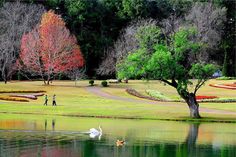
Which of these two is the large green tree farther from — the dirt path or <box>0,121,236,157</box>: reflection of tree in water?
<box>0,121,236,157</box>: reflection of tree in water

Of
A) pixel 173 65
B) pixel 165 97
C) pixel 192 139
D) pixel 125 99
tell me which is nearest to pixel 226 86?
pixel 165 97

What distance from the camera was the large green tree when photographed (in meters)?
48.8

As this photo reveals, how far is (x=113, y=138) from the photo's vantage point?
1421 inches

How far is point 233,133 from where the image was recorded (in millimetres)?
40688

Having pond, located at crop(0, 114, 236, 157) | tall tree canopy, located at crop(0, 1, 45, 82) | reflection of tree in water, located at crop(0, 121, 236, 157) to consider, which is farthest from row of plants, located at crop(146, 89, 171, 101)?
reflection of tree in water, located at crop(0, 121, 236, 157)

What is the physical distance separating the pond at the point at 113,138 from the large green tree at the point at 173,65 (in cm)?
360

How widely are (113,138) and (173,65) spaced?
573 inches

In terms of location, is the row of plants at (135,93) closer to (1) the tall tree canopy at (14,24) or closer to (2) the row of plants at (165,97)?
(2) the row of plants at (165,97)

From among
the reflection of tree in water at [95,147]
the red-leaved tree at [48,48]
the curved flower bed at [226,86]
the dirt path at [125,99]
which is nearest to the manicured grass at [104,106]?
the dirt path at [125,99]

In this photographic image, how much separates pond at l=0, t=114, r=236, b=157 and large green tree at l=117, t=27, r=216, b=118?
11.8ft

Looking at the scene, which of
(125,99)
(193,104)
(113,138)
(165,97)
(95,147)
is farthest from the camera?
(165,97)

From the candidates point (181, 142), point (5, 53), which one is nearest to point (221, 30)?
point (5, 53)

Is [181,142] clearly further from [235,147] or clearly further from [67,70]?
[67,70]

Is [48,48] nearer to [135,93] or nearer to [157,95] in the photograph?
[135,93]
